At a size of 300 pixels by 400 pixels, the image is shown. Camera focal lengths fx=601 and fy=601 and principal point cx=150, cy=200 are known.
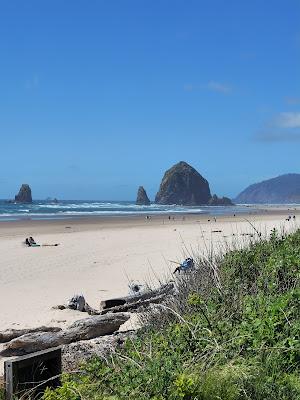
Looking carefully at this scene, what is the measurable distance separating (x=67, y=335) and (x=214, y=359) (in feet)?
9.77

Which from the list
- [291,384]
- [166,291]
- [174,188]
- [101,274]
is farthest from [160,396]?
[174,188]

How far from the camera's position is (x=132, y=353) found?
174 inches

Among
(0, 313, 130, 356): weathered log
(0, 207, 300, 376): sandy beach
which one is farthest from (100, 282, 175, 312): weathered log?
(0, 313, 130, 356): weathered log

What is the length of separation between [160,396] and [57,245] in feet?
65.3

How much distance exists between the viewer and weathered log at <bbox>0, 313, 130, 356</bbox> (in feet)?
21.6

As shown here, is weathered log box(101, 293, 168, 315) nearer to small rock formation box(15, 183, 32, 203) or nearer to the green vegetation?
the green vegetation

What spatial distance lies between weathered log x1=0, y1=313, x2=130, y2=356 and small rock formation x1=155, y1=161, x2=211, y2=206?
12727cm

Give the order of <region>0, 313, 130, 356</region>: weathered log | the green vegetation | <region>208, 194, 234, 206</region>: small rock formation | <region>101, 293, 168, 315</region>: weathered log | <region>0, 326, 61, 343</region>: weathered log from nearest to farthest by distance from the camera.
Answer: the green vegetation
<region>0, 313, 130, 356</region>: weathered log
<region>0, 326, 61, 343</region>: weathered log
<region>101, 293, 168, 315</region>: weathered log
<region>208, 194, 234, 206</region>: small rock formation

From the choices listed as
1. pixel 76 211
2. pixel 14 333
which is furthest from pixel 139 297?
pixel 76 211

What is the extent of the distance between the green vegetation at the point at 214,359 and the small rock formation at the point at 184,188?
12935 cm

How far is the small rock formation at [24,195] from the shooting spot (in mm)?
117025

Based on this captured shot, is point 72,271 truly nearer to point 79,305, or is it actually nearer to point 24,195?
point 79,305

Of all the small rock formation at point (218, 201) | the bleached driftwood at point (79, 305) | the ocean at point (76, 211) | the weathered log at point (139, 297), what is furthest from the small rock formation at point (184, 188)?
the weathered log at point (139, 297)

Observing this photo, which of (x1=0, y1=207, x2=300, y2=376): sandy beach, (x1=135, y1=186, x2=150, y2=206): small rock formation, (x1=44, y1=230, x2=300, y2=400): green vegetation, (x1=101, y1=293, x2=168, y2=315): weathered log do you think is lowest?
(x1=0, y1=207, x2=300, y2=376): sandy beach
